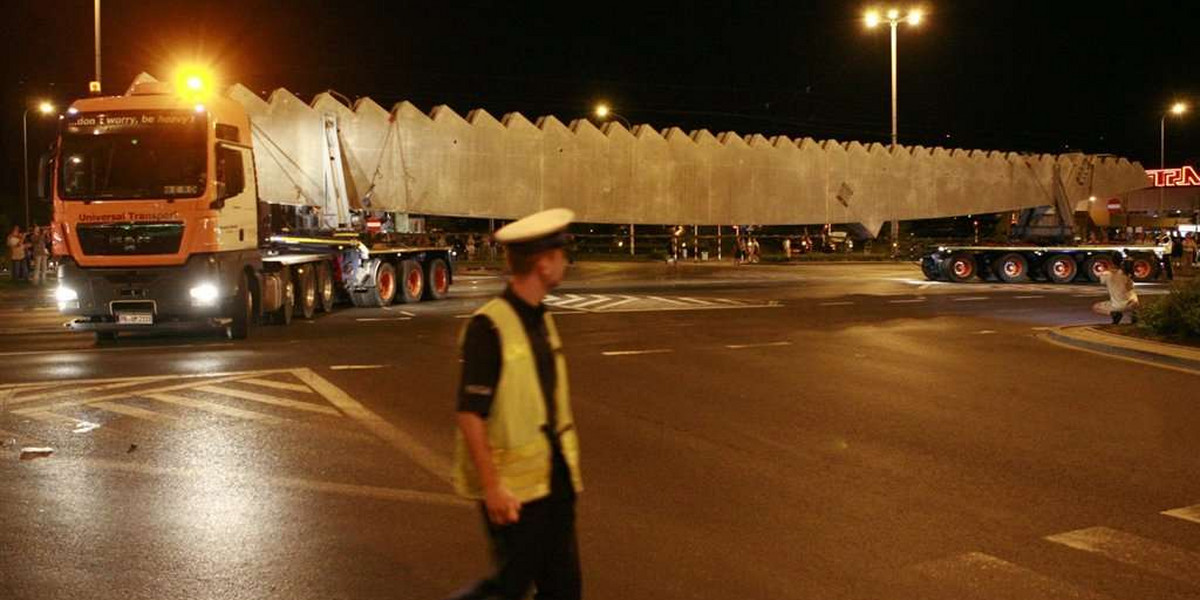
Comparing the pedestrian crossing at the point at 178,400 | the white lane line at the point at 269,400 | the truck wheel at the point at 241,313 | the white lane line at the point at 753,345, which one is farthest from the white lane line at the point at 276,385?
the white lane line at the point at 753,345

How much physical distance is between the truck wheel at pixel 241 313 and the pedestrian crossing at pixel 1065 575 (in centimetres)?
1341

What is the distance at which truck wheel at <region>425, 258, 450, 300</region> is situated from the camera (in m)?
27.2

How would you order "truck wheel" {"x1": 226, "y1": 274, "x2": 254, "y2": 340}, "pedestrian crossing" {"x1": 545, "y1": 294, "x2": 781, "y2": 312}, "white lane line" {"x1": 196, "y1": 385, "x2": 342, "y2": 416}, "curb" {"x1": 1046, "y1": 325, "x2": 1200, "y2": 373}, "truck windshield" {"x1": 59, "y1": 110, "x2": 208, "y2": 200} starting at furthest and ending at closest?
"pedestrian crossing" {"x1": 545, "y1": 294, "x2": 781, "y2": 312}
"truck wheel" {"x1": 226, "y1": 274, "x2": 254, "y2": 340}
"truck windshield" {"x1": 59, "y1": 110, "x2": 208, "y2": 200}
"curb" {"x1": 1046, "y1": 325, "x2": 1200, "y2": 373}
"white lane line" {"x1": 196, "y1": 385, "x2": 342, "y2": 416}

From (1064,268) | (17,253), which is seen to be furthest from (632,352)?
(1064,268)

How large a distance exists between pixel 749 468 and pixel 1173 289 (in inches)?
478

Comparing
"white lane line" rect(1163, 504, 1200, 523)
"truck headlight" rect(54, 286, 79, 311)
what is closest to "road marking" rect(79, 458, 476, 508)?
"white lane line" rect(1163, 504, 1200, 523)

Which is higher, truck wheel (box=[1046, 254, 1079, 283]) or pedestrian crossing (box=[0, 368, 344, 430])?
truck wheel (box=[1046, 254, 1079, 283])

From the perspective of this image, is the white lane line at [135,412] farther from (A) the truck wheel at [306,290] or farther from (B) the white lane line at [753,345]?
(A) the truck wheel at [306,290]

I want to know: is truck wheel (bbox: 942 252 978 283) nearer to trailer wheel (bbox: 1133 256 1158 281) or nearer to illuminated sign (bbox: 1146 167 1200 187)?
trailer wheel (bbox: 1133 256 1158 281)

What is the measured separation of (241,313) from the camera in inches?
691

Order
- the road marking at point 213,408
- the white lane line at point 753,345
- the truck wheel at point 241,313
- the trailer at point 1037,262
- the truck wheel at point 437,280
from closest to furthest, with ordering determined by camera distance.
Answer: the road marking at point 213,408
the white lane line at point 753,345
the truck wheel at point 241,313
the truck wheel at point 437,280
the trailer at point 1037,262

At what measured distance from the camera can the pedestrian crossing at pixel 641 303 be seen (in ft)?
79.3

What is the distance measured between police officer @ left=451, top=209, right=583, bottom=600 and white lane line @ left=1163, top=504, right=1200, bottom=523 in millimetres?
4868

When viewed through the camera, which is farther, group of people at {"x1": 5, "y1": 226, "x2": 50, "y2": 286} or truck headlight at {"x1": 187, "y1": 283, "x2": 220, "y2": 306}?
group of people at {"x1": 5, "y1": 226, "x2": 50, "y2": 286}
